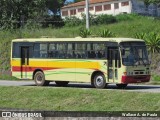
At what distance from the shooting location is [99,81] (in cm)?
2544

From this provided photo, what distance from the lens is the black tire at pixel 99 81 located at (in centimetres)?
2519

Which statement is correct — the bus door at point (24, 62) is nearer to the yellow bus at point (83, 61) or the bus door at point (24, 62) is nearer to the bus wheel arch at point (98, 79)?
the yellow bus at point (83, 61)

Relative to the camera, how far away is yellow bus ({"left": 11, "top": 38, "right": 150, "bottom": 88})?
2495cm

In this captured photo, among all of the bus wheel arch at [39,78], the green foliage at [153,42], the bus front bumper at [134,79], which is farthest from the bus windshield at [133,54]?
the green foliage at [153,42]

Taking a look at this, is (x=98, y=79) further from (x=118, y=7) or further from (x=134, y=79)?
(x=118, y=7)

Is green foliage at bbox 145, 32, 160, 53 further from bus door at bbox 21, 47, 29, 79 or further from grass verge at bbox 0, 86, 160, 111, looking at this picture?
grass verge at bbox 0, 86, 160, 111

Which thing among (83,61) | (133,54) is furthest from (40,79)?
(133,54)

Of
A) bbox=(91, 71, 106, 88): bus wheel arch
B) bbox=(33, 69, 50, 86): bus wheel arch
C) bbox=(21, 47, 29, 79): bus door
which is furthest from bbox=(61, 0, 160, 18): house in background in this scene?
bbox=(91, 71, 106, 88): bus wheel arch

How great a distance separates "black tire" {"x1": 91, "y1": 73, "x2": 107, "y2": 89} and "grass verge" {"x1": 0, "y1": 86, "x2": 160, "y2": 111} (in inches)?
120

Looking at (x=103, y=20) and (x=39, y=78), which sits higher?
(x=103, y=20)

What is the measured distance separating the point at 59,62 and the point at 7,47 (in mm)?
20945

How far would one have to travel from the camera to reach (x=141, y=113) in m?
13.3

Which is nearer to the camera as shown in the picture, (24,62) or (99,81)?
(99,81)

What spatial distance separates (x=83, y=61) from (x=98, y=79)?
1491 mm
